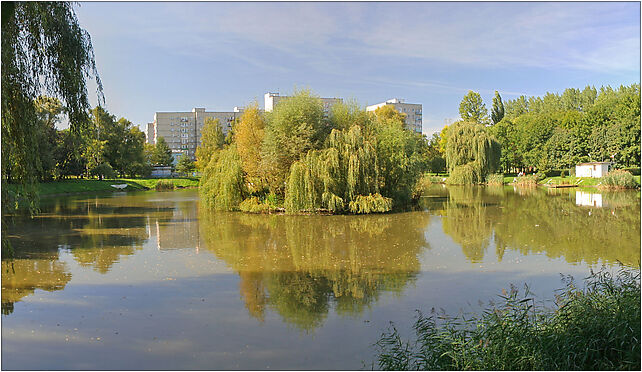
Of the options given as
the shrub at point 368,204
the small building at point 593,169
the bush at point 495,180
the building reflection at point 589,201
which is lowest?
the building reflection at point 589,201

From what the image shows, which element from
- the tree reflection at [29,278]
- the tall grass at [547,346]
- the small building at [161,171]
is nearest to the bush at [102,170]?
the small building at [161,171]

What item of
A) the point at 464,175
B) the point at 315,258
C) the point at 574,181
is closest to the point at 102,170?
the point at 464,175

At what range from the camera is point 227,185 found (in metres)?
23.3

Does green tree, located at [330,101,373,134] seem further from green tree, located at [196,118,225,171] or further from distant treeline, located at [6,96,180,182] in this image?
green tree, located at [196,118,225,171]

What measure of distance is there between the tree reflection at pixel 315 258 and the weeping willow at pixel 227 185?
133 inches

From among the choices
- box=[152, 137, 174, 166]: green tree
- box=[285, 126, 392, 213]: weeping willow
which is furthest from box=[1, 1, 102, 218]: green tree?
box=[152, 137, 174, 166]: green tree

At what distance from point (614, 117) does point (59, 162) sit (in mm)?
55975

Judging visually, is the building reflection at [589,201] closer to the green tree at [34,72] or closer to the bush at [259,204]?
the bush at [259,204]

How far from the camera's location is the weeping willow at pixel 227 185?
23297 mm

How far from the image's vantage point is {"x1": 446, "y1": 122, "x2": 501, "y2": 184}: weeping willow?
46.0 metres

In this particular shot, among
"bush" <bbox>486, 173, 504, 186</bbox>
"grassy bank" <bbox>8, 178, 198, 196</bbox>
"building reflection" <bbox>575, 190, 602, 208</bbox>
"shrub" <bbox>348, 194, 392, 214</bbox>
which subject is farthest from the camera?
"bush" <bbox>486, 173, 504, 186</bbox>

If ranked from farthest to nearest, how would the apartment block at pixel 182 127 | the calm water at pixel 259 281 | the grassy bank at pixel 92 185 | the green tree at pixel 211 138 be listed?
the apartment block at pixel 182 127, the green tree at pixel 211 138, the grassy bank at pixel 92 185, the calm water at pixel 259 281

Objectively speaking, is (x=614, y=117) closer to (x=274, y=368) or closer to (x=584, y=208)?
(x=584, y=208)

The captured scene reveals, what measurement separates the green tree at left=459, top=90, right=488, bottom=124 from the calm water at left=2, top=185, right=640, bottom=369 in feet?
180
